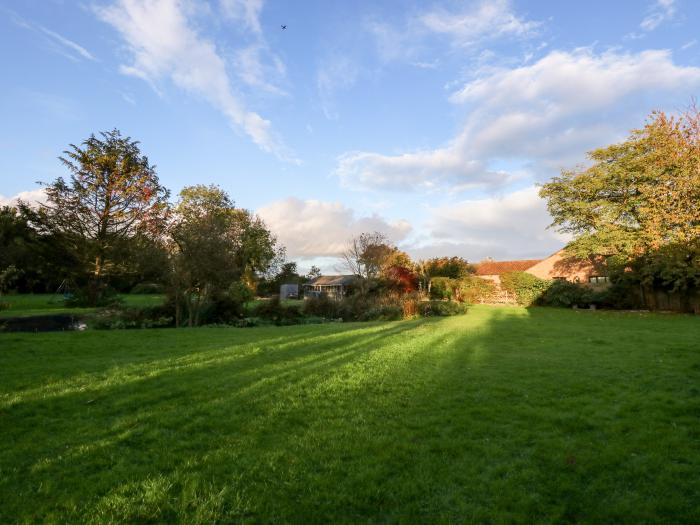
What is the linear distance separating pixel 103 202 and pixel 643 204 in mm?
32692

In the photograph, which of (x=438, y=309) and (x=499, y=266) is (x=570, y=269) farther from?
(x=438, y=309)

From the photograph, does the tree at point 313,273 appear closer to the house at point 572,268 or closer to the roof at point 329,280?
the roof at point 329,280

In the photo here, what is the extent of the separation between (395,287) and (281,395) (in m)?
25.4

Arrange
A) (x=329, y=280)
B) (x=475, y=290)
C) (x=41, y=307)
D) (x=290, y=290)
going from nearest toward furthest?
(x=41, y=307), (x=475, y=290), (x=290, y=290), (x=329, y=280)

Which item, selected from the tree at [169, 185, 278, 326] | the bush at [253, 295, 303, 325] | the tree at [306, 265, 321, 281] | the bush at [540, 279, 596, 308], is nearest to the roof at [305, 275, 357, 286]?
the tree at [306, 265, 321, 281]

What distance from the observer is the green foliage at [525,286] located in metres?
28.8

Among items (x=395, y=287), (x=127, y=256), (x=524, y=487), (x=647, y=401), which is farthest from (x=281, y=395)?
(x=395, y=287)

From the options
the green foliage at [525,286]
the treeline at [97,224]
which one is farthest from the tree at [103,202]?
the green foliage at [525,286]

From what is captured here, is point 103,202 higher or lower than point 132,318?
higher

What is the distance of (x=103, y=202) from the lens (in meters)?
24.8

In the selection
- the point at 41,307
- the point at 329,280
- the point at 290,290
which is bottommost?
the point at 41,307

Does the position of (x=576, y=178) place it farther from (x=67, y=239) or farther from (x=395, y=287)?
(x=67, y=239)

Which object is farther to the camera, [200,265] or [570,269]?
[570,269]

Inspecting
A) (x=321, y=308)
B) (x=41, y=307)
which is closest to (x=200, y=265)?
(x=321, y=308)
